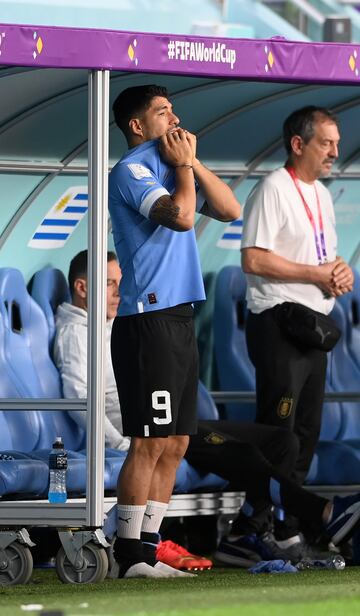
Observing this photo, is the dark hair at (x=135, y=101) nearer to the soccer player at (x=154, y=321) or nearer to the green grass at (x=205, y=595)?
the soccer player at (x=154, y=321)

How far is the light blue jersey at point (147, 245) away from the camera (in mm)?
8086

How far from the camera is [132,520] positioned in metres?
8.09

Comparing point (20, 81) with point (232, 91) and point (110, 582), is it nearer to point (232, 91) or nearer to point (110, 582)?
point (232, 91)

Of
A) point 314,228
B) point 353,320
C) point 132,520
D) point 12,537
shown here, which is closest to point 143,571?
point 132,520

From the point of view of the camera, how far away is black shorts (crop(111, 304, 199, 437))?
802 cm

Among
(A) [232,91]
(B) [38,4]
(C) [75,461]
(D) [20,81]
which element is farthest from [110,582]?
(B) [38,4]

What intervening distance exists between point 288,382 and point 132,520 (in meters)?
1.80

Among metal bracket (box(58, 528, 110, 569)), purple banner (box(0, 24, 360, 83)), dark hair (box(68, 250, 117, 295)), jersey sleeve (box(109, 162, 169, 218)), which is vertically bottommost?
metal bracket (box(58, 528, 110, 569))

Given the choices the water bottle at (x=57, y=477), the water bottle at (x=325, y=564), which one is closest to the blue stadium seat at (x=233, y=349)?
the water bottle at (x=325, y=564)

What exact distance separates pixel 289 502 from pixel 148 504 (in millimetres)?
1187

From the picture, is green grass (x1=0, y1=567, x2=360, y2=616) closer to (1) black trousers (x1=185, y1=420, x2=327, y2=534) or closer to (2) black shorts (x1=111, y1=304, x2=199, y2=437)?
(1) black trousers (x1=185, y1=420, x2=327, y2=534)

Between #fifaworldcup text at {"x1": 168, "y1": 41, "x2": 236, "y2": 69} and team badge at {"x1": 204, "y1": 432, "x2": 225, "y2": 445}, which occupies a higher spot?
#fifaworldcup text at {"x1": 168, "y1": 41, "x2": 236, "y2": 69}

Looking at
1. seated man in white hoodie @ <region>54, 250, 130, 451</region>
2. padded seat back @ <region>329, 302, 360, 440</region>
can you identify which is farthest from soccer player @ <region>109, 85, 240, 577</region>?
padded seat back @ <region>329, 302, 360, 440</region>

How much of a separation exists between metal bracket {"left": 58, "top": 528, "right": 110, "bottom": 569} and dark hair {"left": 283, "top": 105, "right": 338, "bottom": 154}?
2.79 m
